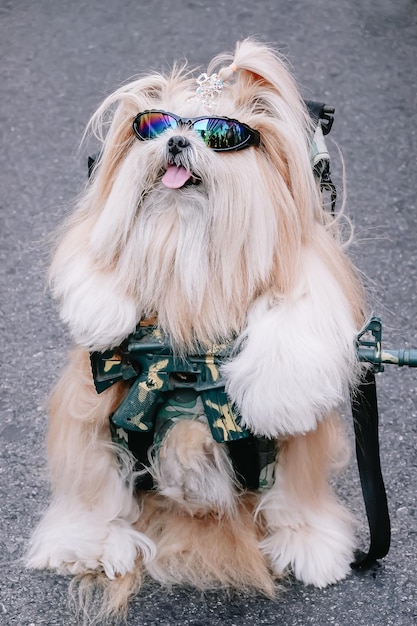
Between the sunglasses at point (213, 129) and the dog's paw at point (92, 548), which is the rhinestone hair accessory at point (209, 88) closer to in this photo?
the sunglasses at point (213, 129)

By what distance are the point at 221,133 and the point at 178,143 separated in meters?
0.08

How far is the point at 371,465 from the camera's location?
6.70ft

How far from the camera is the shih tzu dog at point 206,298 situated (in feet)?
5.93

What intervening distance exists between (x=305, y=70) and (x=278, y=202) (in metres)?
2.67

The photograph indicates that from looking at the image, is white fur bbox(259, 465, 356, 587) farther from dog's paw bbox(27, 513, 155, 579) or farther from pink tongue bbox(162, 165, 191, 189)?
pink tongue bbox(162, 165, 191, 189)

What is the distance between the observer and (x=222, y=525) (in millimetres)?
2105

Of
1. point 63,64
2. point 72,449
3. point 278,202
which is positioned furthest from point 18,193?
point 278,202

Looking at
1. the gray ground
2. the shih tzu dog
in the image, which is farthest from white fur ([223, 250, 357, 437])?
the gray ground

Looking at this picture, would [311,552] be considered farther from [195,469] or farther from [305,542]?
[195,469]

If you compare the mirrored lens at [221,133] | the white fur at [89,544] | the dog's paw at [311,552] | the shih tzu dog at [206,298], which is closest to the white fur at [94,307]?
the shih tzu dog at [206,298]

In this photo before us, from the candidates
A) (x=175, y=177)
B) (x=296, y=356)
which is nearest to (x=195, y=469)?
(x=296, y=356)

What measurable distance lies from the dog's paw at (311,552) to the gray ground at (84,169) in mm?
33

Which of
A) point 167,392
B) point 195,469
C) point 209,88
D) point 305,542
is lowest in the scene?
point 305,542

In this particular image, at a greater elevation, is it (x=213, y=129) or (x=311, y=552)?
(x=213, y=129)
